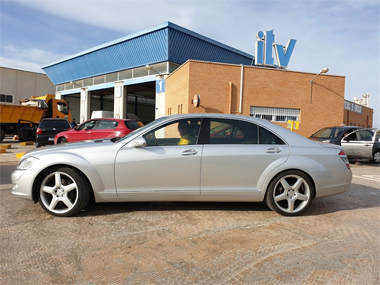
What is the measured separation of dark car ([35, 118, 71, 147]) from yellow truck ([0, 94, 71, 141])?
4322 millimetres

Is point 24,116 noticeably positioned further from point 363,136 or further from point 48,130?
point 363,136

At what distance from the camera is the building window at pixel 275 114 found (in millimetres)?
19562

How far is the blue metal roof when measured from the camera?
23.8 metres

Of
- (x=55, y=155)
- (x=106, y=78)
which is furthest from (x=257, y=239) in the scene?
(x=106, y=78)

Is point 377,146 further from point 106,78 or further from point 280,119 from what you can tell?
point 106,78

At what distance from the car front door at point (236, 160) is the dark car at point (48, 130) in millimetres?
12405

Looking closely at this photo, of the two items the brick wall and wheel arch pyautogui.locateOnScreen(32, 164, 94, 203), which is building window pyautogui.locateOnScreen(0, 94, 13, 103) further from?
wheel arch pyautogui.locateOnScreen(32, 164, 94, 203)

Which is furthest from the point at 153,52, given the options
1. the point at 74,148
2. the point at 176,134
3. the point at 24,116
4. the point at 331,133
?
the point at 74,148

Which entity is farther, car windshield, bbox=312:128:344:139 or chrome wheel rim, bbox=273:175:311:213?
car windshield, bbox=312:128:344:139

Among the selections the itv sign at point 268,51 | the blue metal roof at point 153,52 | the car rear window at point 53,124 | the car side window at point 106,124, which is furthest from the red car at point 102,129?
the blue metal roof at point 153,52

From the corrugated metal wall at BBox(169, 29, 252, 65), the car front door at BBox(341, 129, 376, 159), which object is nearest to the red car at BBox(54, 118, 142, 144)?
the car front door at BBox(341, 129, 376, 159)

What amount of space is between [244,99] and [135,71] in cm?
1273

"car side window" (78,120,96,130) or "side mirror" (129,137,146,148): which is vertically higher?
"car side window" (78,120,96,130)

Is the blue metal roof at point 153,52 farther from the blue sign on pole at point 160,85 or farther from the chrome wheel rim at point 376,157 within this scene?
the chrome wheel rim at point 376,157
